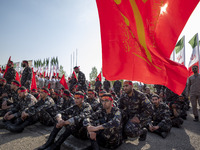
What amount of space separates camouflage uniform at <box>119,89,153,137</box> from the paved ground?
14.4 inches

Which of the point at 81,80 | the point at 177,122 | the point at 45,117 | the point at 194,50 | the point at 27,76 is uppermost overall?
the point at 194,50

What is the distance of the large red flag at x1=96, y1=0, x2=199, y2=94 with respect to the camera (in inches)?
95.9

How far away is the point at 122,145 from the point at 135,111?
0.88m

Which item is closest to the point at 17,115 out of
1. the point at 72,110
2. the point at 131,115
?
the point at 72,110

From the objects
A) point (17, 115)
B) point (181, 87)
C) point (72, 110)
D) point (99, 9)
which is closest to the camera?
point (181, 87)

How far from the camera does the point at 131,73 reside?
2580 mm

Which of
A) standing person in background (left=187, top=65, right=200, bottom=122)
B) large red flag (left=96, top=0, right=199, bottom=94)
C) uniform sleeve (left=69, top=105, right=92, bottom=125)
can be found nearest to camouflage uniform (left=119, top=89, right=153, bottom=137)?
uniform sleeve (left=69, top=105, right=92, bottom=125)

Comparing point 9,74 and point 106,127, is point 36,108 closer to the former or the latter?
point 106,127

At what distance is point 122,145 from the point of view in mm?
3320

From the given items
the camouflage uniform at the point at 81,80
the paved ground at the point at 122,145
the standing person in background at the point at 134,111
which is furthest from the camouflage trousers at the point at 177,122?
the camouflage uniform at the point at 81,80

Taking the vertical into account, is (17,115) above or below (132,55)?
below

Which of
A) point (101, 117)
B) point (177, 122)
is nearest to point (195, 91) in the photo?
point (177, 122)

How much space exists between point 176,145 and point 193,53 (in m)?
7.82

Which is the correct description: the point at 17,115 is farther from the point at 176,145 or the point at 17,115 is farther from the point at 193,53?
the point at 193,53
